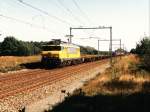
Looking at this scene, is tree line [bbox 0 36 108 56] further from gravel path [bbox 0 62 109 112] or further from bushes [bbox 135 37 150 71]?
gravel path [bbox 0 62 109 112]

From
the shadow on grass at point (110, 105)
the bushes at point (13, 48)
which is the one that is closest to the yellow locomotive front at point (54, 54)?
the shadow on grass at point (110, 105)

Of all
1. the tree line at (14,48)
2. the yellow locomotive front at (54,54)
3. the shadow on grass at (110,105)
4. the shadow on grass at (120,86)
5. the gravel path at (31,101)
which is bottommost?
the gravel path at (31,101)

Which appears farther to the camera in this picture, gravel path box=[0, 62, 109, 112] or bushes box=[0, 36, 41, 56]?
bushes box=[0, 36, 41, 56]

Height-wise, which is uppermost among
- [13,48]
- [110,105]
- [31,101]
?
[13,48]

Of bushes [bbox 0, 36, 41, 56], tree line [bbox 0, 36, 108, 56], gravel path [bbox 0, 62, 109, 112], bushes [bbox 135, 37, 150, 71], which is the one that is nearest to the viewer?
gravel path [bbox 0, 62, 109, 112]

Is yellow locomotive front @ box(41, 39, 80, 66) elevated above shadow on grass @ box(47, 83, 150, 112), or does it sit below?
above

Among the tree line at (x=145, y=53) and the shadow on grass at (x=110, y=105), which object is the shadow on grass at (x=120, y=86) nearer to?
the shadow on grass at (x=110, y=105)

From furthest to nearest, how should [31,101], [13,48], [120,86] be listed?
[13,48]
[120,86]
[31,101]

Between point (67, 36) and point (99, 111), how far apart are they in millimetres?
42548

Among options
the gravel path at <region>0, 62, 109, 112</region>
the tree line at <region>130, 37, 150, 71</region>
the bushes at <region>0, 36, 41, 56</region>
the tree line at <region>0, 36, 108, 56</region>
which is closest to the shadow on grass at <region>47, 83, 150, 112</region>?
the gravel path at <region>0, 62, 109, 112</region>

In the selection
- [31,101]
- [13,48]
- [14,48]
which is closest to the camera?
[31,101]

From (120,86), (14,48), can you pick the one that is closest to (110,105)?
(120,86)

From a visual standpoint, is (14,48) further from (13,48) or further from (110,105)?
(110,105)

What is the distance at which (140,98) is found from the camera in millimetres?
13758
